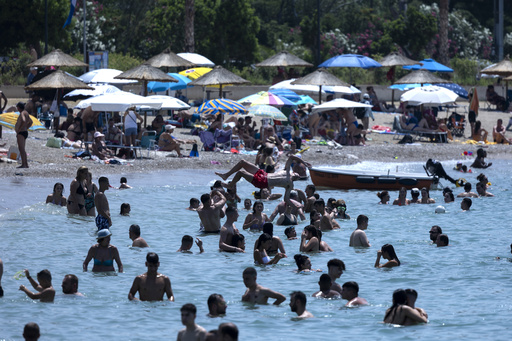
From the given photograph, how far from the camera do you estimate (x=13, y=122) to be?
25938 millimetres

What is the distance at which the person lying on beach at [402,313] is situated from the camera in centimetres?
1172

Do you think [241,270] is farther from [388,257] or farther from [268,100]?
[268,100]

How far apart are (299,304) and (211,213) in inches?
241

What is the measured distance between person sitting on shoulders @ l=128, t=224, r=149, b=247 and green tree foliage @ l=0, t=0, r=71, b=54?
78.3 feet

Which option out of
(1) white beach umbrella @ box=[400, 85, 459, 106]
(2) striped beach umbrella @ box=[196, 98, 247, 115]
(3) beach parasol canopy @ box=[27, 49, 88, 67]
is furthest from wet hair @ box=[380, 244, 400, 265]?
(1) white beach umbrella @ box=[400, 85, 459, 106]

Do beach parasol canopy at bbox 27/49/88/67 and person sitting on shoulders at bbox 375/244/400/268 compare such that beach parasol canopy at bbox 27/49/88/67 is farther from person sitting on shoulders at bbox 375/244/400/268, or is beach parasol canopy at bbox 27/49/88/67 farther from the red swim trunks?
person sitting on shoulders at bbox 375/244/400/268

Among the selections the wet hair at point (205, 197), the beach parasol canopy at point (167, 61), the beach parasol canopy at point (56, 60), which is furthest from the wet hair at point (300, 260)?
the beach parasol canopy at point (167, 61)

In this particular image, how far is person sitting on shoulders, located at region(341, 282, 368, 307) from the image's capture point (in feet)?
42.3

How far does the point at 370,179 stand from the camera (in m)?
24.7

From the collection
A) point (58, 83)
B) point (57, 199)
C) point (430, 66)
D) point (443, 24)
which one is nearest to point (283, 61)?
point (430, 66)

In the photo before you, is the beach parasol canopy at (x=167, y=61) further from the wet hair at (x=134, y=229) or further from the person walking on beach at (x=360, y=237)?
the person walking on beach at (x=360, y=237)

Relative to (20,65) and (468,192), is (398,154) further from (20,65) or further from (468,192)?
(20,65)

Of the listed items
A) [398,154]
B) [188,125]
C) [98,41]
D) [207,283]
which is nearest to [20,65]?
[98,41]

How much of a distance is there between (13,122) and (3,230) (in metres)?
9.06
